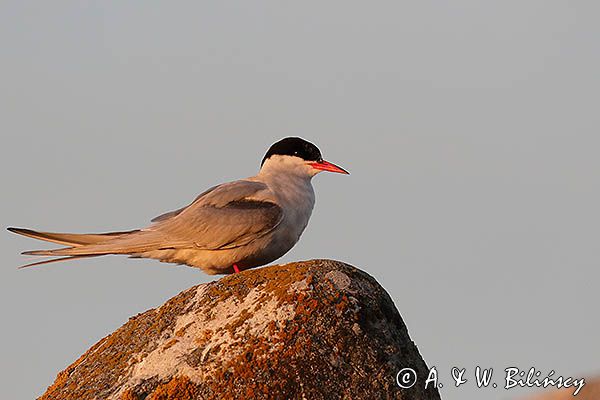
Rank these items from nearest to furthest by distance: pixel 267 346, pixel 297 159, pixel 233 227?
pixel 267 346, pixel 233 227, pixel 297 159

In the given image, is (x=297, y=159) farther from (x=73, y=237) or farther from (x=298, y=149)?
(x=73, y=237)

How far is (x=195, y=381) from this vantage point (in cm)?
642

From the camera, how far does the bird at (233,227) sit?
385 inches

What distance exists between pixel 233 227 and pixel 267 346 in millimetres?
3422

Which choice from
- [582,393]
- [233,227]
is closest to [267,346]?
[582,393]

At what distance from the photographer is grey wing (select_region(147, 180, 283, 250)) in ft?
31.8

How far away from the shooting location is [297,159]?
10.8 meters

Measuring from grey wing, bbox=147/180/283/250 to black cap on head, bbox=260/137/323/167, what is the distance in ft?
2.05

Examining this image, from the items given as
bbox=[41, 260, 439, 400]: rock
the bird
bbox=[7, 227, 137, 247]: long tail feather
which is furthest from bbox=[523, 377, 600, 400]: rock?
bbox=[7, 227, 137, 247]: long tail feather

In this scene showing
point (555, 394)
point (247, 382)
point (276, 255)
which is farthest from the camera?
point (276, 255)

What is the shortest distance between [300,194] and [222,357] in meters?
3.92

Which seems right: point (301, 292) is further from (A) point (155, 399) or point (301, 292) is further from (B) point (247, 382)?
(A) point (155, 399)

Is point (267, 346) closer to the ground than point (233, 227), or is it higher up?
closer to the ground

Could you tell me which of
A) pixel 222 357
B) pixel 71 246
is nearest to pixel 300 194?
pixel 71 246
